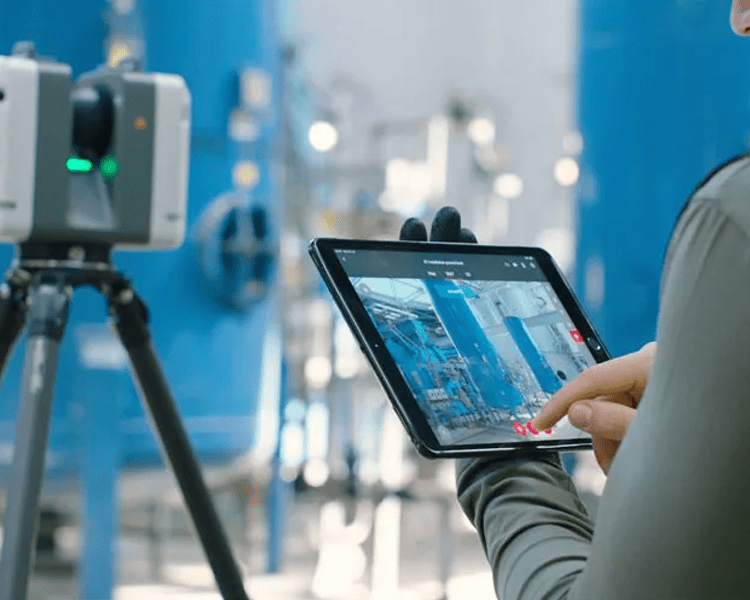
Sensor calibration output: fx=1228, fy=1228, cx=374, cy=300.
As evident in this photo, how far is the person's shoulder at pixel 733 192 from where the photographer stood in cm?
61

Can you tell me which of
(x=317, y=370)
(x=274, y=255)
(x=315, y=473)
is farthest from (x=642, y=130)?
(x=317, y=370)

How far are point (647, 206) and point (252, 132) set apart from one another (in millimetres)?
1336

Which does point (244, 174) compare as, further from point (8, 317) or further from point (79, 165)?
point (8, 317)

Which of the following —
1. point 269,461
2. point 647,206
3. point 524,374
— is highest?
point 524,374

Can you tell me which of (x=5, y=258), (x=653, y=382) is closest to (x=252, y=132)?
(x=5, y=258)

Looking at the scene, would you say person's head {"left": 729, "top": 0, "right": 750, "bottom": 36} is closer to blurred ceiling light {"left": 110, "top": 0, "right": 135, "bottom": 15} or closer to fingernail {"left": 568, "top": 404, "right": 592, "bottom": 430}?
fingernail {"left": 568, "top": 404, "right": 592, "bottom": 430}

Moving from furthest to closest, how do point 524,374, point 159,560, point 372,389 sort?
1. point 372,389
2. point 159,560
3. point 524,374

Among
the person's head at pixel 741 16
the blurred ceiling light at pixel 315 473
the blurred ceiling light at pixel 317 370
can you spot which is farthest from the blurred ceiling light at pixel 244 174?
the person's head at pixel 741 16

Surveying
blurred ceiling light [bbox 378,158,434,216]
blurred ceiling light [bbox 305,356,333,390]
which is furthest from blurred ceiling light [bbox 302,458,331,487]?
blurred ceiling light [bbox 378,158,434,216]

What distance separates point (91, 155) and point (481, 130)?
13.6ft

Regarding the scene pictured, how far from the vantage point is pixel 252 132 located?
151 inches

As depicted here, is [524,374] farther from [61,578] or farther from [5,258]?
[61,578]

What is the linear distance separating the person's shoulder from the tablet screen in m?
0.27

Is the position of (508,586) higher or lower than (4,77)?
lower
